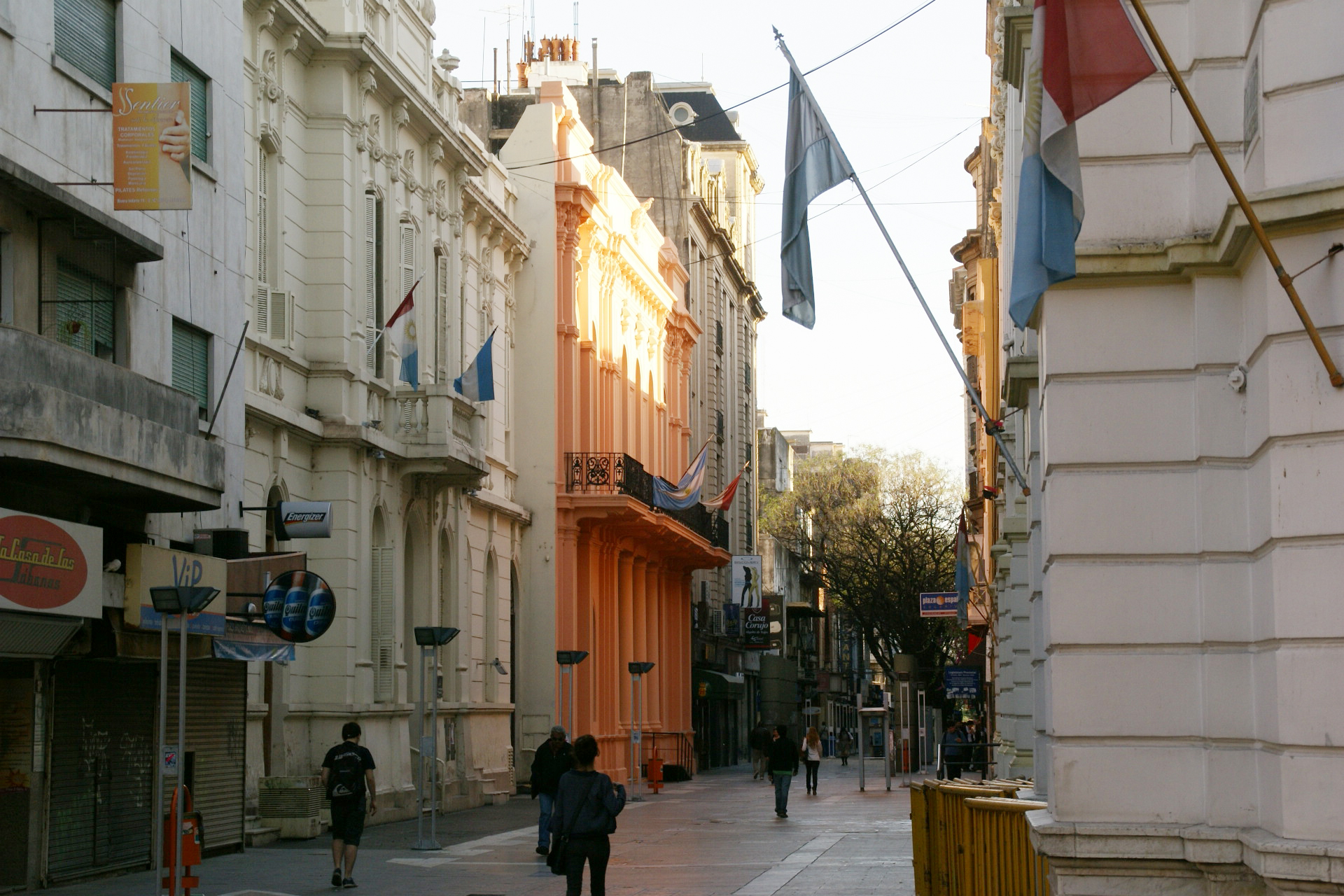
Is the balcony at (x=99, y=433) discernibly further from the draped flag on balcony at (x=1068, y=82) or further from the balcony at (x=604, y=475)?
the balcony at (x=604, y=475)

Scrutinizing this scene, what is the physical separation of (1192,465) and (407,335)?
18667mm

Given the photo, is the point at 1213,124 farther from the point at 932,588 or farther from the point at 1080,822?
the point at 932,588

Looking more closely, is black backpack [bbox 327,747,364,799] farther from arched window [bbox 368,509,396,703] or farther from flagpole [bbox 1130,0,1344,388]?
flagpole [bbox 1130,0,1344,388]

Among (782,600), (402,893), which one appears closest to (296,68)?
(402,893)

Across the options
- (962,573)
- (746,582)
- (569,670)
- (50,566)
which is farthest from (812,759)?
(746,582)

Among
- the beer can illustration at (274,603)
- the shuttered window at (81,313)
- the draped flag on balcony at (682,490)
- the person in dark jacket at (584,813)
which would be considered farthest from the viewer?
the draped flag on balcony at (682,490)

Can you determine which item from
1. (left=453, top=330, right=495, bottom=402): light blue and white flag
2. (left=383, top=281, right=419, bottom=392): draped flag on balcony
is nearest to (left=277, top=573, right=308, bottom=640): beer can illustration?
(left=383, top=281, right=419, bottom=392): draped flag on balcony

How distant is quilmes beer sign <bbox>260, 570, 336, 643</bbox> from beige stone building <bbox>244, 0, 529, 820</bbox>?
8.59ft

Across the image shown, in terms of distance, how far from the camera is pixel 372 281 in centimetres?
2884

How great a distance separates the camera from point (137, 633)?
18547 mm

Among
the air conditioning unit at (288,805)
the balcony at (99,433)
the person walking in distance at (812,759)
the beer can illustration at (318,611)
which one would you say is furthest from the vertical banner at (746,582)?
the balcony at (99,433)

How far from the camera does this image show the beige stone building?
82.9 feet

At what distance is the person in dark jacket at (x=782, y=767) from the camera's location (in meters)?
30.6

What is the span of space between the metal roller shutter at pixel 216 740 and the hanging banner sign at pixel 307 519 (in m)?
2.15
